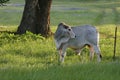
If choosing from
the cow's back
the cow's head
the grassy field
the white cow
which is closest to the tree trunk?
the grassy field

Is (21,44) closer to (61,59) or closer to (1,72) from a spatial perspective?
(61,59)

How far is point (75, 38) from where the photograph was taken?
15.8m

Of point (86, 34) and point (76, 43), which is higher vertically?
point (86, 34)

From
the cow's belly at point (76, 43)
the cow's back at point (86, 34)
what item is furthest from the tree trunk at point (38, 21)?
the cow's belly at point (76, 43)

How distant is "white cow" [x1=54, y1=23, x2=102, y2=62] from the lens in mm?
15500

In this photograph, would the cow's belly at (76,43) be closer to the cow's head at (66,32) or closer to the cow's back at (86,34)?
the cow's back at (86,34)

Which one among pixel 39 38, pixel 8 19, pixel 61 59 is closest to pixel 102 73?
pixel 61 59

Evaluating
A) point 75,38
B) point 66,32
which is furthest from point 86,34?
point 66,32

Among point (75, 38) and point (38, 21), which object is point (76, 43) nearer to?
point (75, 38)

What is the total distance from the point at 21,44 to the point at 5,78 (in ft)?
37.9

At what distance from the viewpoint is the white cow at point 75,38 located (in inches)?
610

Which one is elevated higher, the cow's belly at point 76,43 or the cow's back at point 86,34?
the cow's back at point 86,34

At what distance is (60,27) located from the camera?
1564 cm

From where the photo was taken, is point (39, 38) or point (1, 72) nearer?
point (1, 72)
